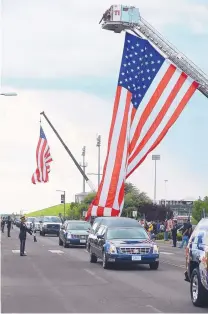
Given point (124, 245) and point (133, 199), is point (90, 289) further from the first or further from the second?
point (133, 199)

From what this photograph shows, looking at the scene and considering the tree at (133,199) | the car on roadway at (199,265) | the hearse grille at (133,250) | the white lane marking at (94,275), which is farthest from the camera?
the tree at (133,199)

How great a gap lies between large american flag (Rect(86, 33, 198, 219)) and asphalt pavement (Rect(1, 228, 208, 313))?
9.32 ft

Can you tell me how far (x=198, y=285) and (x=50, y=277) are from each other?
294 inches

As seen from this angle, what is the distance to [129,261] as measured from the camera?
22.9 m

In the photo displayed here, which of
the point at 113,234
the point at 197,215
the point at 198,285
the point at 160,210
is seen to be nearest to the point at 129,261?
the point at 113,234

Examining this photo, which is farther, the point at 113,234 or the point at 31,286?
the point at 113,234

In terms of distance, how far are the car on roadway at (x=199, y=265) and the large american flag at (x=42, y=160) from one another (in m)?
37.9

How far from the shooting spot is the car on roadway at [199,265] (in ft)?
44.8

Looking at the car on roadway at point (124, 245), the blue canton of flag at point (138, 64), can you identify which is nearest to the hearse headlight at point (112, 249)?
the car on roadway at point (124, 245)

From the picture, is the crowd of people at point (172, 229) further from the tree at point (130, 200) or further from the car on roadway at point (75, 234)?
the tree at point (130, 200)

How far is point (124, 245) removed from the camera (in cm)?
2297

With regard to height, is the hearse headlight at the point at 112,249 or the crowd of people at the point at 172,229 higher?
the crowd of people at the point at 172,229

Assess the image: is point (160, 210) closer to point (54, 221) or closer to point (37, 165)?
point (54, 221)

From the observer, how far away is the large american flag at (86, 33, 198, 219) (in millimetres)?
26078
